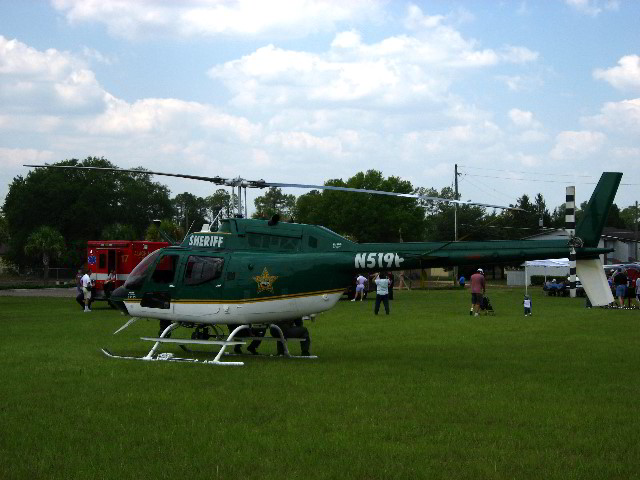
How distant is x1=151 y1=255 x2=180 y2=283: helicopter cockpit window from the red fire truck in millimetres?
20379

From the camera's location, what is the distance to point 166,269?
17.2 m

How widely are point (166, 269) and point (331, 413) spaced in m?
7.33

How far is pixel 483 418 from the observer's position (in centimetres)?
1045

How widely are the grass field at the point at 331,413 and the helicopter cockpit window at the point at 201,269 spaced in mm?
1882

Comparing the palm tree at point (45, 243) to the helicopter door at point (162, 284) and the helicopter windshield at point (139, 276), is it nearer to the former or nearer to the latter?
the helicopter windshield at point (139, 276)

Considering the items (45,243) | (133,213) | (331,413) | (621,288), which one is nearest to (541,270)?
(621,288)

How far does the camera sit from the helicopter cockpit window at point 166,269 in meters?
17.1

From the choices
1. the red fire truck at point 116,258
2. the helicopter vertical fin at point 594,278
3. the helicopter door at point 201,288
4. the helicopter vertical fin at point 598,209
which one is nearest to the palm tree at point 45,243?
the red fire truck at point 116,258

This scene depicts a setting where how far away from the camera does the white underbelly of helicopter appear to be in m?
16.5

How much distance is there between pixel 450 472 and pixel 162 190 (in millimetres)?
104409

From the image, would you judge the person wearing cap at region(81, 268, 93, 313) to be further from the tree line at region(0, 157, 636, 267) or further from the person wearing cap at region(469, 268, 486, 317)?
the tree line at region(0, 157, 636, 267)

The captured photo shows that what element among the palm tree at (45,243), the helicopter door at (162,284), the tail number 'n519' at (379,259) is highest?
the palm tree at (45,243)

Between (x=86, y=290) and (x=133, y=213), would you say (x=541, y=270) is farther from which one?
(x=133, y=213)

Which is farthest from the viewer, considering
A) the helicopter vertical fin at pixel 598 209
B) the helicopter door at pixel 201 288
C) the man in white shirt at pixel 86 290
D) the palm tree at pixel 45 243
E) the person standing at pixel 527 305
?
the palm tree at pixel 45 243
